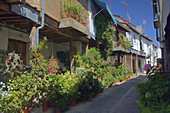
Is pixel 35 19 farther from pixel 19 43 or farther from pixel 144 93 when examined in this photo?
pixel 144 93

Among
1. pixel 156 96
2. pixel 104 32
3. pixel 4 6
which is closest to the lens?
pixel 156 96

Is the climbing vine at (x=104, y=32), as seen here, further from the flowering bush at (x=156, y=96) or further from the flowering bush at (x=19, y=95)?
the flowering bush at (x=156, y=96)

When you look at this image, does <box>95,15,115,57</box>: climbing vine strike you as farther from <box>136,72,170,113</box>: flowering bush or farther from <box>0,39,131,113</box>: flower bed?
<box>136,72,170,113</box>: flowering bush

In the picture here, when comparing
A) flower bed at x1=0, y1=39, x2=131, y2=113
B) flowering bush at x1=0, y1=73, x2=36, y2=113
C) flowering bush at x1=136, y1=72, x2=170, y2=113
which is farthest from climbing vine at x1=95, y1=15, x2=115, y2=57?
flowering bush at x1=136, y1=72, x2=170, y2=113

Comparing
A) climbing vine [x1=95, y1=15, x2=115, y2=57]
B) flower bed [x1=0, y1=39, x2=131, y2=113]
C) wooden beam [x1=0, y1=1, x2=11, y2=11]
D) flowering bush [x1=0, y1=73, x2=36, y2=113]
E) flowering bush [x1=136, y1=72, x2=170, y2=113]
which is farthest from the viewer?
climbing vine [x1=95, y1=15, x2=115, y2=57]

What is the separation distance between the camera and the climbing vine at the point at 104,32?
1184 centimetres

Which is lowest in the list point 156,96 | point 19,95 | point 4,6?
point 19,95

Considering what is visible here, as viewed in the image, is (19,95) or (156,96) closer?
(156,96)

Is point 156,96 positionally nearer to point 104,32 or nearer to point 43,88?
point 43,88

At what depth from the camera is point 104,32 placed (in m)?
12.0

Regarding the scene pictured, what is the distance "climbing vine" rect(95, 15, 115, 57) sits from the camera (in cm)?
1184

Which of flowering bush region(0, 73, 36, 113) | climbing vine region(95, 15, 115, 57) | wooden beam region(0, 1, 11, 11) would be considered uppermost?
climbing vine region(95, 15, 115, 57)

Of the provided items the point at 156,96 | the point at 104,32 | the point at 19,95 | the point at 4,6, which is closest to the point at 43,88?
the point at 19,95

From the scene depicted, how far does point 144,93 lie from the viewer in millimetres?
2785
